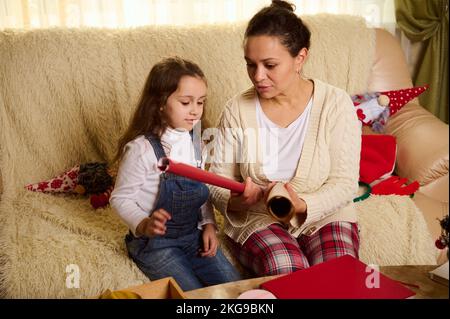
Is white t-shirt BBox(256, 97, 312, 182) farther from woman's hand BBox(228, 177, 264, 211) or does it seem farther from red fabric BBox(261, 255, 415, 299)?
red fabric BBox(261, 255, 415, 299)

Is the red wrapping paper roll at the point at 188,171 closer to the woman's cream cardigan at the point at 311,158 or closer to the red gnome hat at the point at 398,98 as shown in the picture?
the woman's cream cardigan at the point at 311,158

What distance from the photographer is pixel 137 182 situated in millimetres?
1331

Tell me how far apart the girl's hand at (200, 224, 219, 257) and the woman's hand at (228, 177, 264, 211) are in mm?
84

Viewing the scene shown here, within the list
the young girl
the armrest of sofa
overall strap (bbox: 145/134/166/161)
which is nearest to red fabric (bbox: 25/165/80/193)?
the young girl

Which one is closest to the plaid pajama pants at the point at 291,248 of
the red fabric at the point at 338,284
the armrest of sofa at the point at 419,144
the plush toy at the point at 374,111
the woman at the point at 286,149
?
the woman at the point at 286,149

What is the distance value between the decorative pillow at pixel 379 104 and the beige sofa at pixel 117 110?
5 cm

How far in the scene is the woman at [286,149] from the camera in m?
1.39

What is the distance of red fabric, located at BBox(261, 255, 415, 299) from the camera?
102 centimetres

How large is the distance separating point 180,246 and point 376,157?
0.82m

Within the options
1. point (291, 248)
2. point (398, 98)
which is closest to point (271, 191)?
point (291, 248)

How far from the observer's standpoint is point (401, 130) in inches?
79.2

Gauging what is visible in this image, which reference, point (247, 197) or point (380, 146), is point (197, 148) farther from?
point (380, 146)
